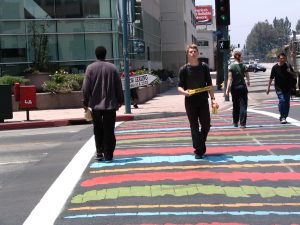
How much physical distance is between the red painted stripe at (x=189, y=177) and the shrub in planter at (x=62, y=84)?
15951mm

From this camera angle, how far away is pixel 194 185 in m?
7.33

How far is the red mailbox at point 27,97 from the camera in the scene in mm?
18250

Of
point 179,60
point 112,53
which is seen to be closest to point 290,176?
point 112,53

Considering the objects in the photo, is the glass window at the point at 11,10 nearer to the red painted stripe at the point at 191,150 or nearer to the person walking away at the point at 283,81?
the person walking away at the point at 283,81

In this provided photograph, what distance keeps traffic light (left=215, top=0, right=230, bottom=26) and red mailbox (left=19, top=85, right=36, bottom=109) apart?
9.67 metres

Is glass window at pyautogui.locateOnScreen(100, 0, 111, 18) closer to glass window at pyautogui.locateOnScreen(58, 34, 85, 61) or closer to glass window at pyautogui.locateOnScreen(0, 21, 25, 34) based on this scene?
glass window at pyautogui.locateOnScreen(58, 34, 85, 61)

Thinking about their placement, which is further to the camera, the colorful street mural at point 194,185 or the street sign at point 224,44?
the street sign at point 224,44

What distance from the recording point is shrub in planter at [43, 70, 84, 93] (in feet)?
77.7

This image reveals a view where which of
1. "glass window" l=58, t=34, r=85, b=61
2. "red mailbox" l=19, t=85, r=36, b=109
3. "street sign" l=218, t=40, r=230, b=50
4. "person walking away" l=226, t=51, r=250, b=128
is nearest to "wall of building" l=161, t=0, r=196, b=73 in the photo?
"glass window" l=58, t=34, r=85, b=61

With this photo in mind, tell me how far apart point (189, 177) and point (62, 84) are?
54.9 feet

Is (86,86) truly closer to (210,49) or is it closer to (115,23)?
(115,23)

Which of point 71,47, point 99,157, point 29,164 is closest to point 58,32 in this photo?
point 71,47

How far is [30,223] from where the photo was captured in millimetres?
5973

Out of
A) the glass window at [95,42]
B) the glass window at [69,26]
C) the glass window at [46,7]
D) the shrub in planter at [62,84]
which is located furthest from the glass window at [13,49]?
the shrub in planter at [62,84]
